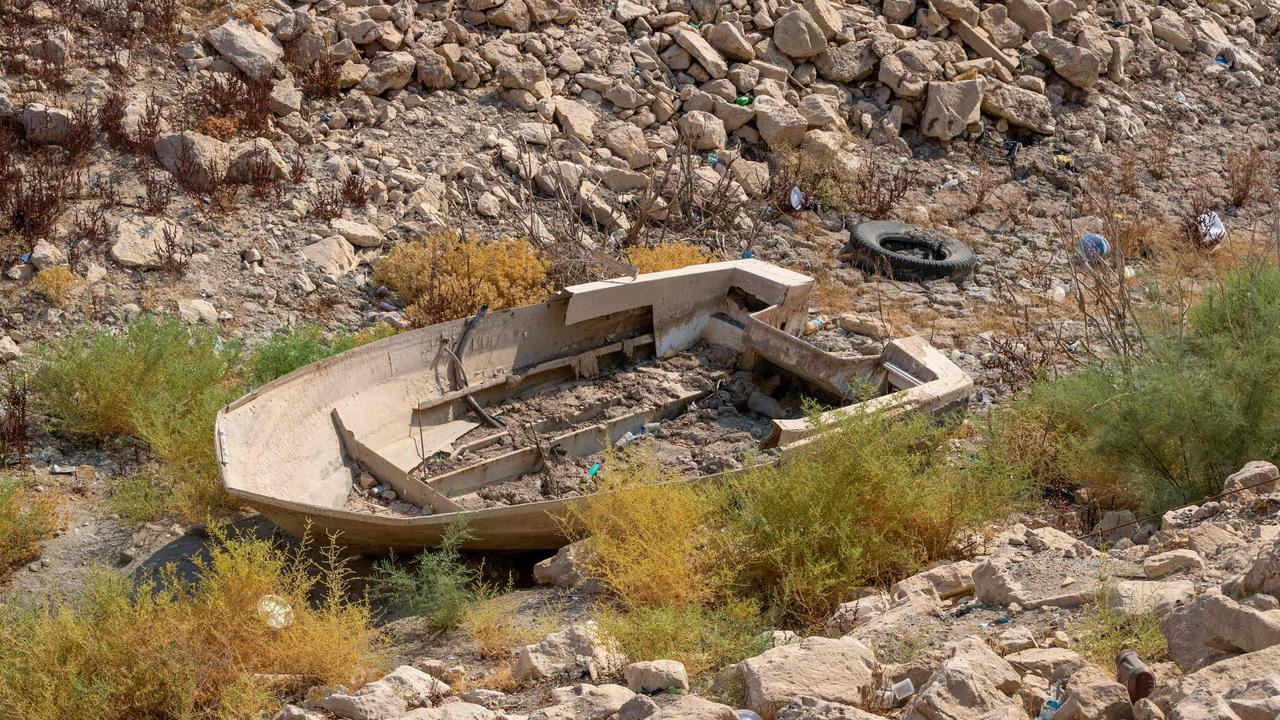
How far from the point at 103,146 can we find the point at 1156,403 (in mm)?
8307

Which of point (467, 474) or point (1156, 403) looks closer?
point (1156, 403)

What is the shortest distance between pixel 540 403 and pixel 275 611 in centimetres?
265

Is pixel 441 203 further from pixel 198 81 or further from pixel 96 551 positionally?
pixel 96 551

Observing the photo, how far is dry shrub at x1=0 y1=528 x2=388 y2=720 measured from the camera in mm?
4695

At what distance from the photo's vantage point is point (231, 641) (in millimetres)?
5039

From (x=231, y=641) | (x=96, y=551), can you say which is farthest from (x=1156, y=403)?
(x=96, y=551)

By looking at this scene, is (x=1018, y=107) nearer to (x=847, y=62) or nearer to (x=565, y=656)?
(x=847, y=62)

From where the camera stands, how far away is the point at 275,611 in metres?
5.23

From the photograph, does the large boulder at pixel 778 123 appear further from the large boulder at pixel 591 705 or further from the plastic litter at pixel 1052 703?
the plastic litter at pixel 1052 703

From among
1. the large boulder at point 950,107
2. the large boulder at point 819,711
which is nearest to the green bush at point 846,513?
the large boulder at point 819,711

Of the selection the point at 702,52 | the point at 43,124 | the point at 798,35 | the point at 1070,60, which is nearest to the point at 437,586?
the point at 43,124

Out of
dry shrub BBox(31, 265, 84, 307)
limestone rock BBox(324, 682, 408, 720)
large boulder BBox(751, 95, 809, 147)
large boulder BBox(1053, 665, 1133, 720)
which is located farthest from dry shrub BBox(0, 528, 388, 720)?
large boulder BBox(751, 95, 809, 147)

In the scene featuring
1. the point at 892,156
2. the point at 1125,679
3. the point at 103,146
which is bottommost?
the point at 892,156

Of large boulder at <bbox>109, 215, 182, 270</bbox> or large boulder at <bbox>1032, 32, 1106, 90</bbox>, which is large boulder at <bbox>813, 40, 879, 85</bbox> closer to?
large boulder at <bbox>1032, 32, 1106, 90</bbox>
